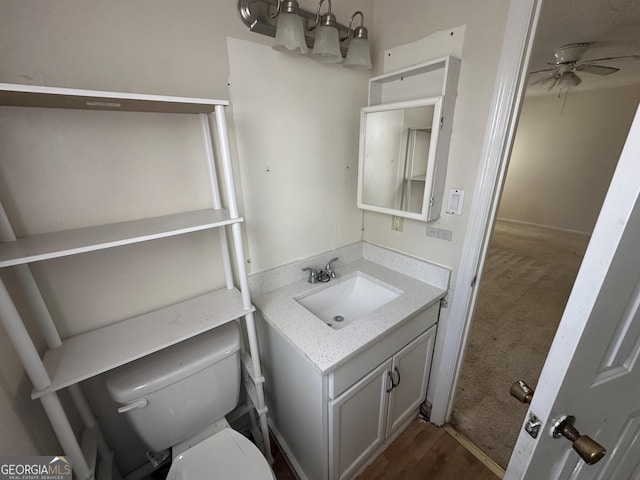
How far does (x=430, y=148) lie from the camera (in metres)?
1.15

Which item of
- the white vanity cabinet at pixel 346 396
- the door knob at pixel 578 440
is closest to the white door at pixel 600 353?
the door knob at pixel 578 440

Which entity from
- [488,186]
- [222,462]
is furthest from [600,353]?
[222,462]

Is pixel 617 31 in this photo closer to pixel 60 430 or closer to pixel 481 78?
pixel 481 78

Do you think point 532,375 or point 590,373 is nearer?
point 590,373

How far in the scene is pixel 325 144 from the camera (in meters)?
1.35

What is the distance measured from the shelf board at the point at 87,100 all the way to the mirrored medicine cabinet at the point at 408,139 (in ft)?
2.69

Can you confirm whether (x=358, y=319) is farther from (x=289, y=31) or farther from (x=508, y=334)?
(x=508, y=334)

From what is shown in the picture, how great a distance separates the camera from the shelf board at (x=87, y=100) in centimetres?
57

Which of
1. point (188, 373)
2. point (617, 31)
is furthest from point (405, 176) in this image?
point (617, 31)

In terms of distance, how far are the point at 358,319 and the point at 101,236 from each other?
0.95 meters

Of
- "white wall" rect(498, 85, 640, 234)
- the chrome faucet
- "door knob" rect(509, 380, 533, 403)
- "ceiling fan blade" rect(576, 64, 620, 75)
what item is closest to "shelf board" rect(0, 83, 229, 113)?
the chrome faucet

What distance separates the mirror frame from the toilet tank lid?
0.96m

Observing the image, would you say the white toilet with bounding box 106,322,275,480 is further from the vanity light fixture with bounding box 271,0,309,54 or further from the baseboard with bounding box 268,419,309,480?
the vanity light fixture with bounding box 271,0,309,54

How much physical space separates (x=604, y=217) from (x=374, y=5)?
4.75ft
